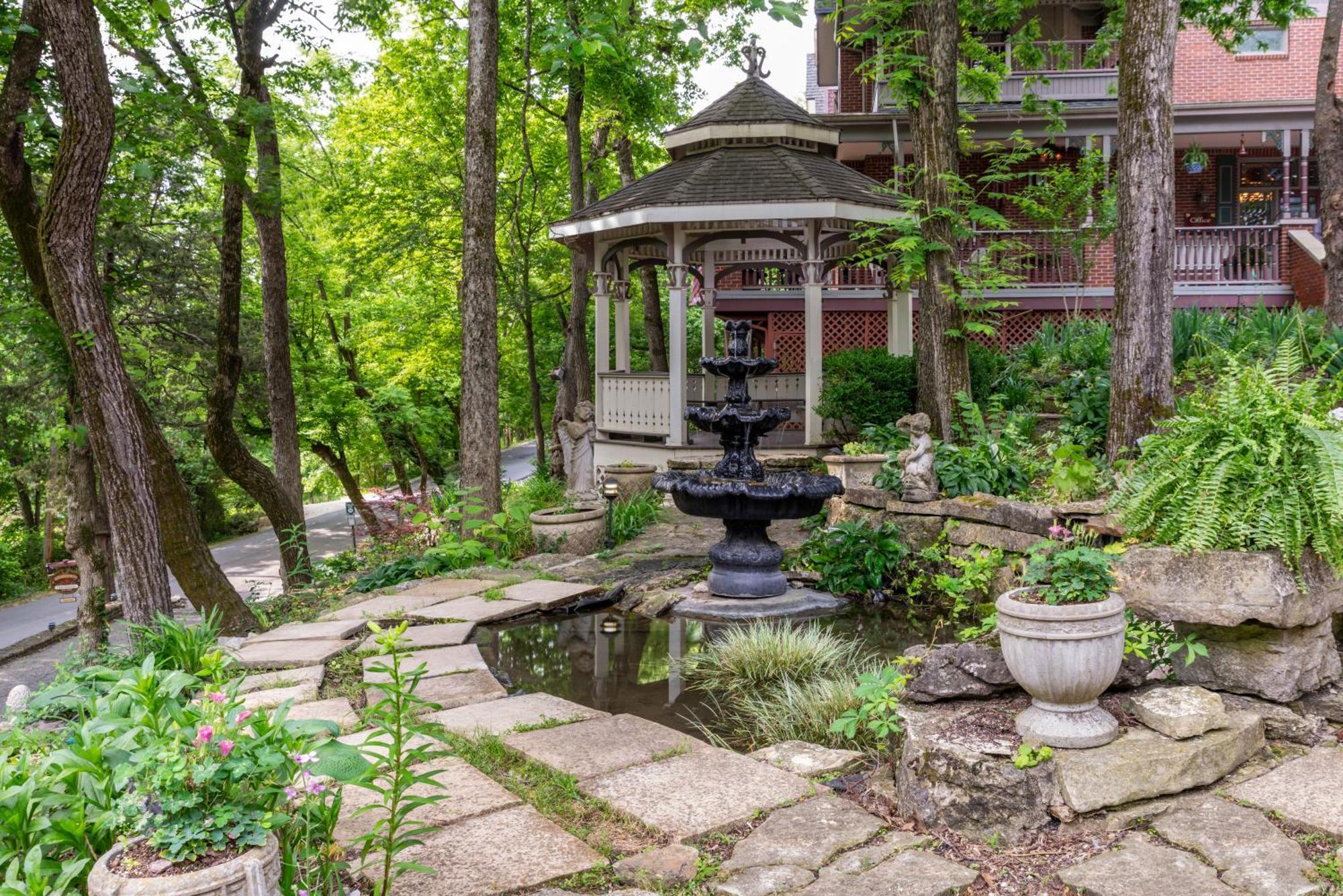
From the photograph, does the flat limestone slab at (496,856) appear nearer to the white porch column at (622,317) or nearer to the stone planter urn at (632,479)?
the stone planter urn at (632,479)

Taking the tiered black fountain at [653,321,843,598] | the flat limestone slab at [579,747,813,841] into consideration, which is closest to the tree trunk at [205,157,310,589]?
the tiered black fountain at [653,321,843,598]

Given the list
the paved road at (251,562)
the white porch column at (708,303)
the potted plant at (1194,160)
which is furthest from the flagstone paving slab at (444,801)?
the potted plant at (1194,160)

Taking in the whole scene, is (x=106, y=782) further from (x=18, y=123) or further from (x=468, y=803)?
(x=18, y=123)

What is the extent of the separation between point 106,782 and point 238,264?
10197mm

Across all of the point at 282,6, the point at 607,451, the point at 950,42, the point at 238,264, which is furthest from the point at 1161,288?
the point at 282,6

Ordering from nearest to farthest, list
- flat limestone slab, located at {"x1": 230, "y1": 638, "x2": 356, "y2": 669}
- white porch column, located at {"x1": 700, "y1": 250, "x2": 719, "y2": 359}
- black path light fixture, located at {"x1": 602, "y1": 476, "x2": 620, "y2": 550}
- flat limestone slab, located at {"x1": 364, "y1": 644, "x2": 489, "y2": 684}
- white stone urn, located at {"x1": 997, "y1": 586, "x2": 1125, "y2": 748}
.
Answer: white stone urn, located at {"x1": 997, "y1": 586, "x2": 1125, "y2": 748} → flat limestone slab, located at {"x1": 364, "y1": 644, "x2": 489, "y2": 684} → flat limestone slab, located at {"x1": 230, "y1": 638, "x2": 356, "y2": 669} → black path light fixture, located at {"x1": 602, "y1": 476, "x2": 620, "y2": 550} → white porch column, located at {"x1": 700, "y1": 250, "x2": 719, "y2": 359}

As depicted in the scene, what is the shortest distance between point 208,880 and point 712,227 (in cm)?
1257

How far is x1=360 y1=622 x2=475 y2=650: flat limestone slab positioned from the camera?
19.8 ft

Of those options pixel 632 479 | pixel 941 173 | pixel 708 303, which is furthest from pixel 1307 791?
pixel 708 303

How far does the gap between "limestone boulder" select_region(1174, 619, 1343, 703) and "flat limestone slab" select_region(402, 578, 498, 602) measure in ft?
16.7

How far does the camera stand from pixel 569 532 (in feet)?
31.1

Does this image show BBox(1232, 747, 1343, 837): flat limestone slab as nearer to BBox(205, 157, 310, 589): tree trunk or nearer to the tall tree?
the tall tree

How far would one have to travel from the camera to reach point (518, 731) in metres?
4.43

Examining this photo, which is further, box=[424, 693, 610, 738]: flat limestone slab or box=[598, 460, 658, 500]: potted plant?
box=[598, 460, 658, 500]: potted plant
